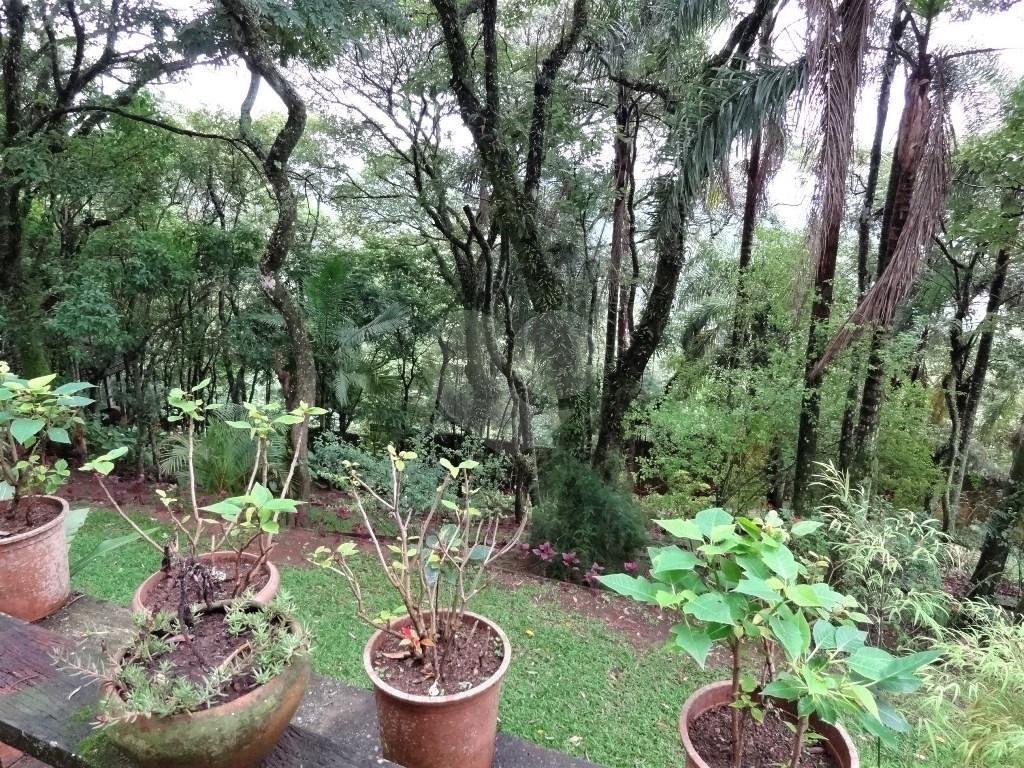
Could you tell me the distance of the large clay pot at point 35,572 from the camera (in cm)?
152

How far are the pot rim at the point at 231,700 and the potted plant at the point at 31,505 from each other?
84cm

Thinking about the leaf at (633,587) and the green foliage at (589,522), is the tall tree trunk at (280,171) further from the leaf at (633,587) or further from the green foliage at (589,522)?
the leaf at (633,587)

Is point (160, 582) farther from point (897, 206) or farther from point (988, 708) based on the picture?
A: point (897, 206)

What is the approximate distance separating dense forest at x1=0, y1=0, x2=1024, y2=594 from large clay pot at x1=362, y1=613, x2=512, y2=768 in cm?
229

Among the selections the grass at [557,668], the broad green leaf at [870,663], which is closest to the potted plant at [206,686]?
the broad green leaf at [870,663]

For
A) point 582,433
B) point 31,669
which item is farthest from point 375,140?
point 31,669

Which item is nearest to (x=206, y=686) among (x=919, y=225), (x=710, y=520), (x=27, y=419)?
(x=710, y=520)

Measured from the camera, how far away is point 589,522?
4281 millimetres

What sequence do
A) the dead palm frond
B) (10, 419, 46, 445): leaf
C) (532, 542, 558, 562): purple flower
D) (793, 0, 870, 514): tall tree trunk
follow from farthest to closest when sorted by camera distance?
(532, 542, 558, 562): purple flower < the dead palm frond < (793, 0, 870, 514): tall tree trunk < (10, 419, 46, 445): leaf

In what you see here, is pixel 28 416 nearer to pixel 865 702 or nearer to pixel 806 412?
pixel 865 702

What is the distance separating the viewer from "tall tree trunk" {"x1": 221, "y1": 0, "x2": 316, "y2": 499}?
3840mm

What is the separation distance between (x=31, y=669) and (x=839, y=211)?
4.42 meters

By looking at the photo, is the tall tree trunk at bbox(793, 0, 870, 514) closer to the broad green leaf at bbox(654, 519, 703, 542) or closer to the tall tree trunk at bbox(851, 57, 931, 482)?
the tall tree trunk at bbox(851, 57, 931, 482)

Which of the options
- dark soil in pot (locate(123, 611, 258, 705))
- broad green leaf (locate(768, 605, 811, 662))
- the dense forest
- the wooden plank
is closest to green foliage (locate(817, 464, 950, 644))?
the dense forest
